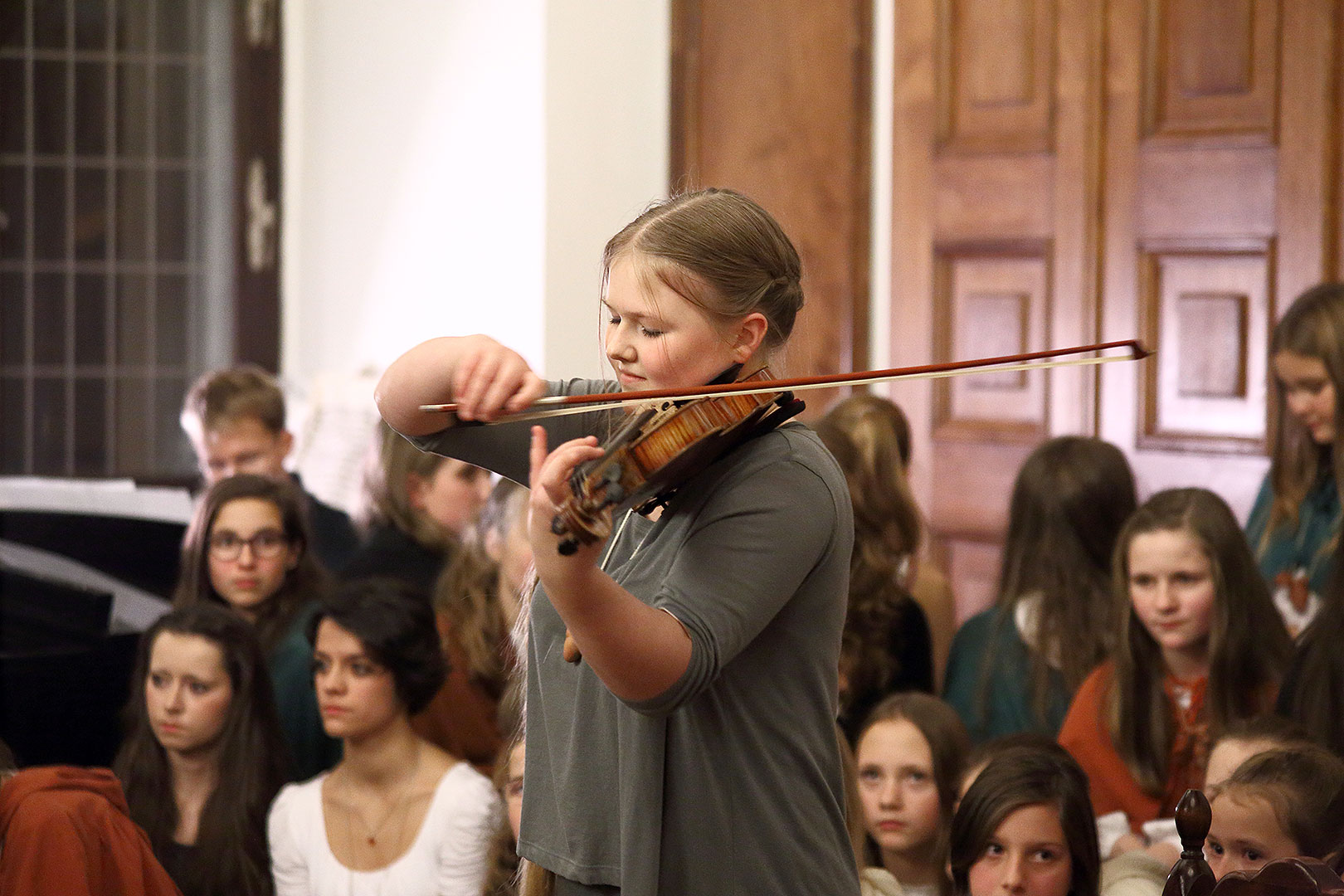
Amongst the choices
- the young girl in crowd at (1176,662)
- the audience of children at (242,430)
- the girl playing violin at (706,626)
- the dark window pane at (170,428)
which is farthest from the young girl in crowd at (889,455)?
the dark window pane at (170,428)

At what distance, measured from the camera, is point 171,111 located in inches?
192

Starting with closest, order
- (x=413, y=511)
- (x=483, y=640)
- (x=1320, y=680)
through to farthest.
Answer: (x=1320, y=680)
(x=483, y=640)
(x=413, y=511)

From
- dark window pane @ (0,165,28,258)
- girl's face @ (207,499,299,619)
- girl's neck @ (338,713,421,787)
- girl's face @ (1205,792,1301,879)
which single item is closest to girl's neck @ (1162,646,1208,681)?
girl's face @ (1205,792,1301,879)

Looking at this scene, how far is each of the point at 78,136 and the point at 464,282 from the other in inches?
56.6

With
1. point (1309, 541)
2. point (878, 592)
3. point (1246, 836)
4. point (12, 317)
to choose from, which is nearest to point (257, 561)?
point (878, 592)

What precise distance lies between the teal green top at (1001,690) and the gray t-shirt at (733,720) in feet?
4.83

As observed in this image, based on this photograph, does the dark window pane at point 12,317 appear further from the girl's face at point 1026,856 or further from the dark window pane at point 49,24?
the girl's face at point 1026,856

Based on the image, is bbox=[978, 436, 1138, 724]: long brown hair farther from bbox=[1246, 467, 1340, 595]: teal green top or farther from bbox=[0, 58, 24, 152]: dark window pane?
bbox=[0, 58, 24, 152]: dark window pane

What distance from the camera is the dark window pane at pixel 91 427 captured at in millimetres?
4855

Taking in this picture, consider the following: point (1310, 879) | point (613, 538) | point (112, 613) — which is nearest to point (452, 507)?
point (112, 613)

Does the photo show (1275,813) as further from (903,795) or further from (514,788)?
(514,788)

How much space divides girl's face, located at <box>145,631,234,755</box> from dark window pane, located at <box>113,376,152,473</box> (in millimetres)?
2522

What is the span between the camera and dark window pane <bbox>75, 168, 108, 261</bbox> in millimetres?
4797

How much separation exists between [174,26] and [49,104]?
45 centimetres
